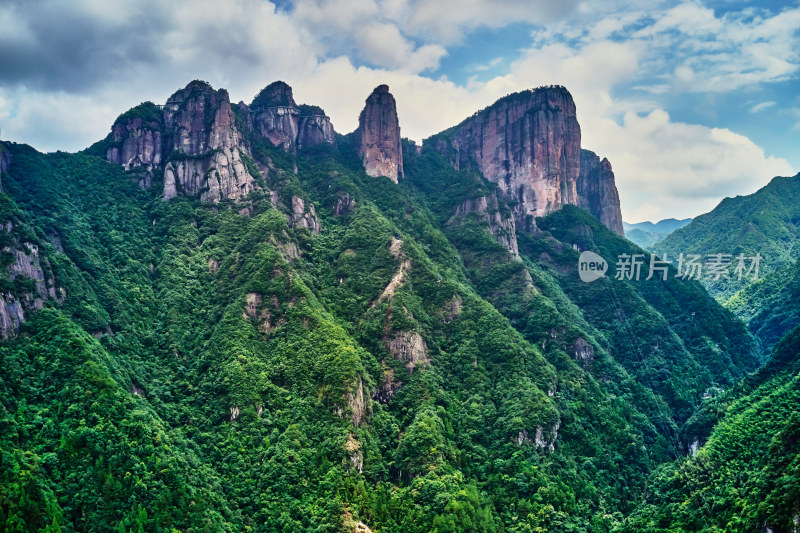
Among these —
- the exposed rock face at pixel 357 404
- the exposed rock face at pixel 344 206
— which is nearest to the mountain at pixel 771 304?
the exposed rock face at pixel 357 404

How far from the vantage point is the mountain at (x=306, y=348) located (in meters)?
63.0

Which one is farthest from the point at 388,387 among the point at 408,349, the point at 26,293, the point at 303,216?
the point at 26,293

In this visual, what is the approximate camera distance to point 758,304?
446 ft

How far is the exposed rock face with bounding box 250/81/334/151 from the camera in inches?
5600

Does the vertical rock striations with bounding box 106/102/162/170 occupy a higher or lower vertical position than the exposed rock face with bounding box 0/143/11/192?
higher

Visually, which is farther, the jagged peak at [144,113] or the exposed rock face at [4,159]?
the jagged peak at [144,113]

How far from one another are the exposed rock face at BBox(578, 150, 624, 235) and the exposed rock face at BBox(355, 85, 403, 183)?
70129mm

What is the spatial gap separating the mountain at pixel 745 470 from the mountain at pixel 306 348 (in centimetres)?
664

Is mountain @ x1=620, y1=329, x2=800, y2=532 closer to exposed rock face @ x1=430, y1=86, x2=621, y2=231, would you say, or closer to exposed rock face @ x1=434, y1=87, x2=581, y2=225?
exposed rock face @ x1=430, y1=86, x2=621, y2=231

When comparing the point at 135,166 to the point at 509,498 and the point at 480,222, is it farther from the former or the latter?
the point at 509,498

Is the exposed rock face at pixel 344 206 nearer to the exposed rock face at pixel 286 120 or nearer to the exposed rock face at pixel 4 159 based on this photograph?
the exposed rock face at pixel 286 120

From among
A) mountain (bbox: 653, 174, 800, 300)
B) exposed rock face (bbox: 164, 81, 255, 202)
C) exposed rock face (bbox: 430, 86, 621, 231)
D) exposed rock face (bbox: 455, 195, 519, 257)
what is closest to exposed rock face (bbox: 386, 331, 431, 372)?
exposed rock face (bbox: 455, 195, 519, 257)

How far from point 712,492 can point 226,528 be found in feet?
165

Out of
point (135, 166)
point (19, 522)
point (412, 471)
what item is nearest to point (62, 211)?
point (135, 166)
